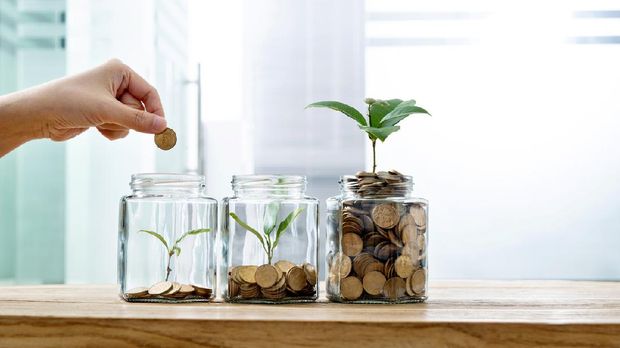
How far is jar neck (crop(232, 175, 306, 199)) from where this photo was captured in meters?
0.96

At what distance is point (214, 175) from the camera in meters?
2.27

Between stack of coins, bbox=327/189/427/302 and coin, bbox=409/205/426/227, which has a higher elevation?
coin, bbox=409/205/426/227

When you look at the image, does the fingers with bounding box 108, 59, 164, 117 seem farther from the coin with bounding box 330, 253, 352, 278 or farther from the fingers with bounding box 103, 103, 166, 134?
the coin with bounding box 330, 253, 352, 278

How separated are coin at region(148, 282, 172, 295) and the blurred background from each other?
1125 mm

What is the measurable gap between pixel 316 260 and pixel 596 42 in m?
1.46

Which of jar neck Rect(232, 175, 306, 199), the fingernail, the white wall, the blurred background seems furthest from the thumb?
the white wall

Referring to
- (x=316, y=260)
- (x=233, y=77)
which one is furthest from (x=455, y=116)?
(x=316, y=260)

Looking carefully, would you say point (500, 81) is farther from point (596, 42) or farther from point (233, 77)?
point (233, 77)

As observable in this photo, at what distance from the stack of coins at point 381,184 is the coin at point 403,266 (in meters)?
0.08

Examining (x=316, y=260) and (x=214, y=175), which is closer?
(x=316, y=260)

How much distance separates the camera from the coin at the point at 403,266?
91 cm

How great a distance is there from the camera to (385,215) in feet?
A: 2.99

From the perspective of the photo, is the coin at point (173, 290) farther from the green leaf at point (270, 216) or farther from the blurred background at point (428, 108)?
the blurred background at point (428, 108)

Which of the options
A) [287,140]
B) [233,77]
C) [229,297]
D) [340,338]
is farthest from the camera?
[233,77]
